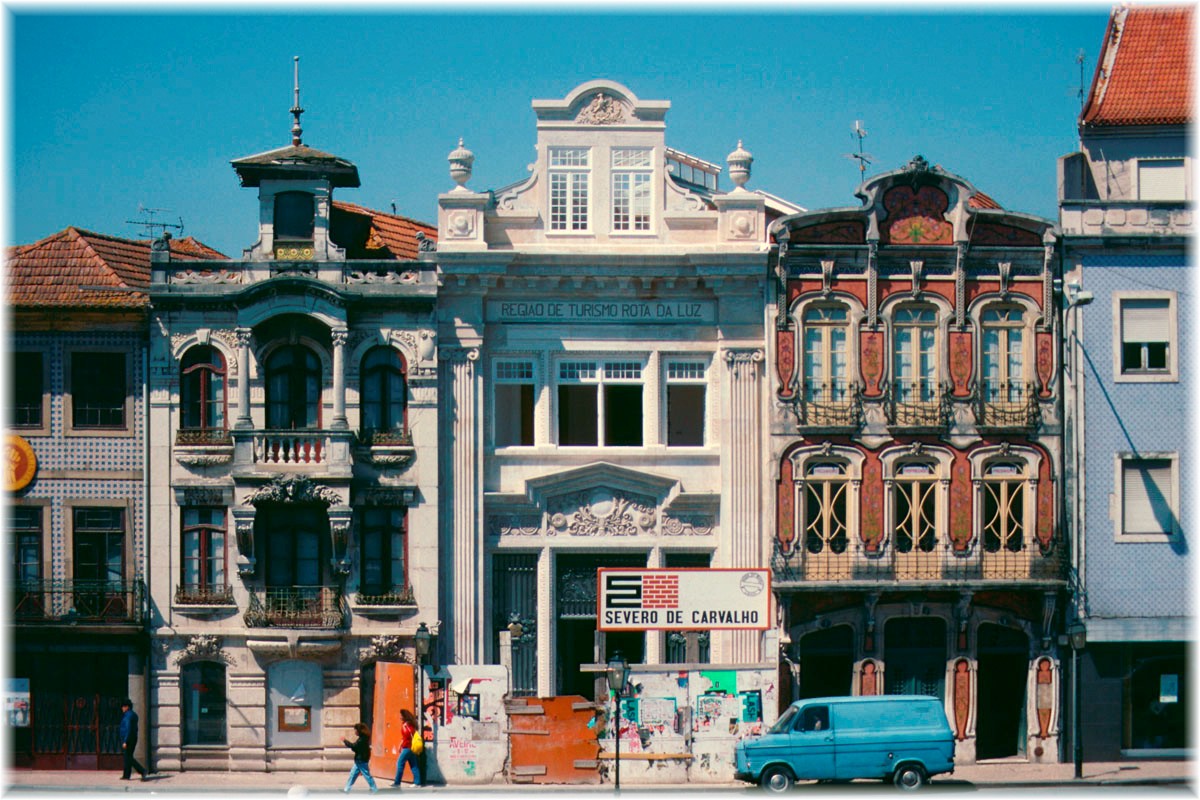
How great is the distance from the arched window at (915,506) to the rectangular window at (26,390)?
1927cm

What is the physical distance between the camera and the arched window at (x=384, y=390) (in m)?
40.7

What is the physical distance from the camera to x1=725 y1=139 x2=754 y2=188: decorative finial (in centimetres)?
4066

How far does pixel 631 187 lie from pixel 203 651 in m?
14.0

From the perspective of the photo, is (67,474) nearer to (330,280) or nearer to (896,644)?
(330,280)

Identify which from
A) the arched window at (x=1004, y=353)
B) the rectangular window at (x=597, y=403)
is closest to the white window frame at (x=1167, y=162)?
the arched window at (x=1004, y=353)

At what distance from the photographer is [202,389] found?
40688 mm

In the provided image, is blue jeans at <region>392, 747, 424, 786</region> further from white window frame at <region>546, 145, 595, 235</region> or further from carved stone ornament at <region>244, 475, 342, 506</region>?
white window frame at <region>546, 145, 595, 235</region>

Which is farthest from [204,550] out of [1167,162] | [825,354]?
[1167,162]

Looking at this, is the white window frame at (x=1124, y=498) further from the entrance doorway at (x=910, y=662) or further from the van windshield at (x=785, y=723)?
the van windshield at (x=785, y=723)

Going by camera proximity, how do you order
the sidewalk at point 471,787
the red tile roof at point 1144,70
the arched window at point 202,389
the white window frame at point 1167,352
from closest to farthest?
the sidewalk at point 471,787
the arched window at point 202,389
the white window frame at point 1167,352
the red tile roof at point 1144,70

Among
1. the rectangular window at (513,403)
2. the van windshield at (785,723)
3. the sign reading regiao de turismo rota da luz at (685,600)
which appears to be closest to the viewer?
the van windshield at (785,723)

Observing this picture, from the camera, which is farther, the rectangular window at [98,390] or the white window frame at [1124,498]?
the rectangular window at [98,390]

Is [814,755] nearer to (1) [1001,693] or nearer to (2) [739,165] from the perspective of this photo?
(1) [1001,693]

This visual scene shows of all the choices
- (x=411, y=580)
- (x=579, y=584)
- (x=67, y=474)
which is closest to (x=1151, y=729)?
(x=579, y=584)
